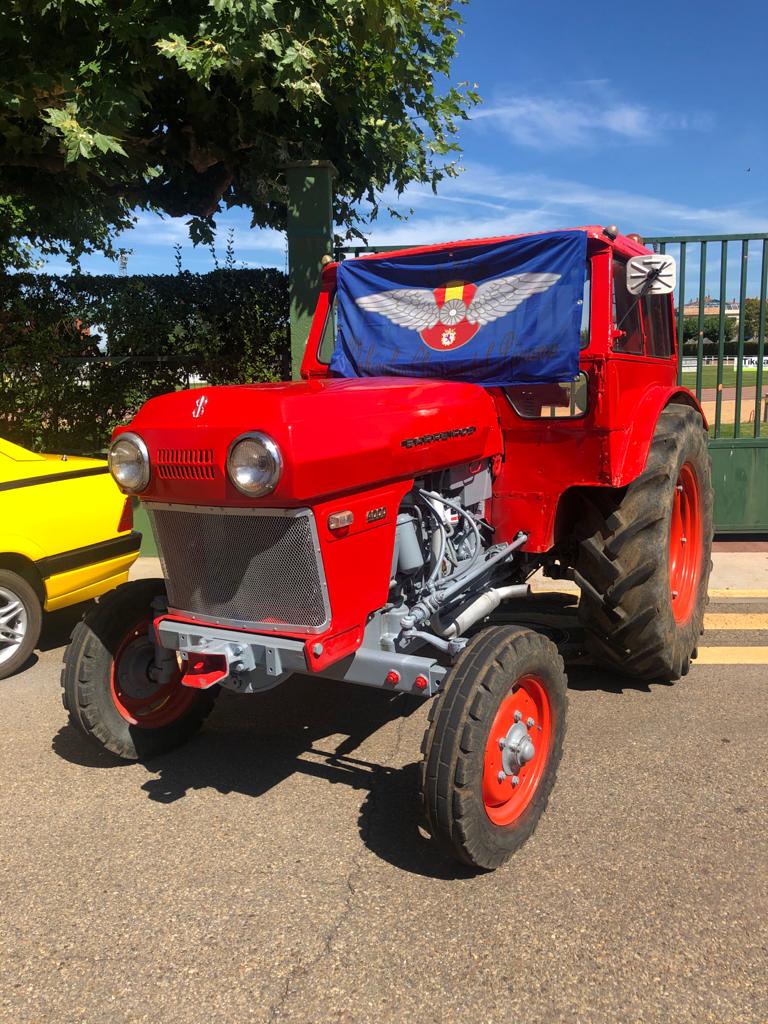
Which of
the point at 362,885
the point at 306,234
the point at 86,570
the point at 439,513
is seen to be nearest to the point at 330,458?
the point at 439,513

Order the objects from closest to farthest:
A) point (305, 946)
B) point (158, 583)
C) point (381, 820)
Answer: point (305, 946), point (381, 820), point (158, 583)

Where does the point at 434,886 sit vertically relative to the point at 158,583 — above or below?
below

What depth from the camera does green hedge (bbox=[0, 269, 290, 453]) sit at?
7.45 meters

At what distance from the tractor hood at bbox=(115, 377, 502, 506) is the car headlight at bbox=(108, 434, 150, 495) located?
0.03m

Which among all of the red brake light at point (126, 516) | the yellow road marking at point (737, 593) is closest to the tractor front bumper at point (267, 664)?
the red brake light at point (126, 516)

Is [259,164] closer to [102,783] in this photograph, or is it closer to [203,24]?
[203,24]

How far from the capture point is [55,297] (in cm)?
757

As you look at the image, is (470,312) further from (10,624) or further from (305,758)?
(10,624)

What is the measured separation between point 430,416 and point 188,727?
1.89 metres

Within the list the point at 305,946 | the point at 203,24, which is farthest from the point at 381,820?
the point at 203,24

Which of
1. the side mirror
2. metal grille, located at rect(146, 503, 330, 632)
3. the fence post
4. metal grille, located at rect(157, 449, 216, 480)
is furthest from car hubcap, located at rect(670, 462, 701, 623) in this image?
the fence post

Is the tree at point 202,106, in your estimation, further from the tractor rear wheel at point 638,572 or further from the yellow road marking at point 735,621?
the yellow road marking at point 735,621

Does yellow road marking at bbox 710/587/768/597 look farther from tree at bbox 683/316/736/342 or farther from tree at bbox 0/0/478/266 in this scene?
tree at bbox 0/0/478/266

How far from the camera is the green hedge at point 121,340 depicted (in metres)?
7.45
